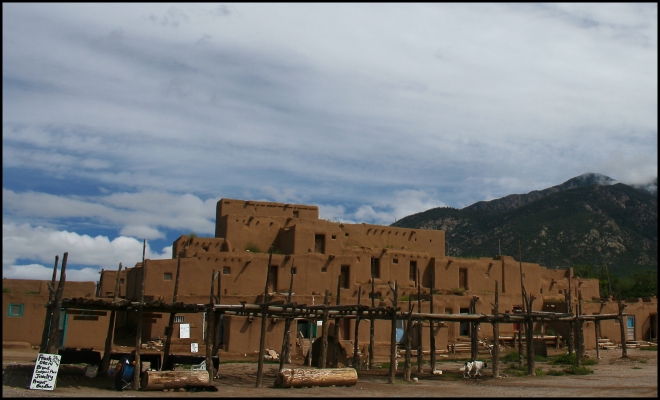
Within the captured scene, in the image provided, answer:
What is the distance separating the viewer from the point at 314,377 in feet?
66.6

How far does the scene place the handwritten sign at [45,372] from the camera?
17.9 m

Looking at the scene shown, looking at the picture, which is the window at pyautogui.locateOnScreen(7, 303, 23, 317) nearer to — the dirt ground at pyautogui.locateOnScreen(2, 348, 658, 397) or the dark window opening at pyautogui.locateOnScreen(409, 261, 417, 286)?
the dirt ground at pyautogui.locateOnScreen(2, 348, 658, 397)

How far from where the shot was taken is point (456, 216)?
11250 centimetres

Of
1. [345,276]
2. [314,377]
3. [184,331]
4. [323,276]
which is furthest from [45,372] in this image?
[345,276]

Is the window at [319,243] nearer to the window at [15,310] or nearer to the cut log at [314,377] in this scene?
the window at [15,310]

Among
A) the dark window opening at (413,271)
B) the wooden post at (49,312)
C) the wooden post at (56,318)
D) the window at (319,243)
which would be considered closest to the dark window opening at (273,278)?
the window at (319,243)

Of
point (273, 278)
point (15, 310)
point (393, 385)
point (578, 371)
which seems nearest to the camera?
point (393, 385)

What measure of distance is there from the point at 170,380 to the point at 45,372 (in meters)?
3.38

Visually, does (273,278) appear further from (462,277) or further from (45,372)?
(45,372)

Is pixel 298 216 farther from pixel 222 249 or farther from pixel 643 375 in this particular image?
pixel 643 375

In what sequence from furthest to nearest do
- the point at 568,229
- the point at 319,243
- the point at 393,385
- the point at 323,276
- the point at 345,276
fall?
the point at 568,229 → the point at 319,243 → the point at 345,276 → the point at 323,276 → the point at 393,385

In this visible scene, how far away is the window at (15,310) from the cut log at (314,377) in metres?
16.4

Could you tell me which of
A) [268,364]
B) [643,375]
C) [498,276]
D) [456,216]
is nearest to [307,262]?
[268,364]

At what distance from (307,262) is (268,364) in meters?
10.6
